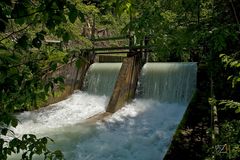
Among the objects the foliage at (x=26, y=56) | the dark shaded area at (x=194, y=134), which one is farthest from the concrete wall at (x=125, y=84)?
the foliage at (x=26, y=56)

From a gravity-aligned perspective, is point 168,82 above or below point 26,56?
below

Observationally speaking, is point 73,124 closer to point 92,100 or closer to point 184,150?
point 92,100

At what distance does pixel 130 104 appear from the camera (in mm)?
10383

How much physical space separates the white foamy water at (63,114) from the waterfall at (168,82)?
5.29ft

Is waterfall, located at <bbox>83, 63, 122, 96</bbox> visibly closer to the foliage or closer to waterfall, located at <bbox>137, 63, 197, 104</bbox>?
waterfall, located at <bbox>137, 63, 197, 104</bbox>

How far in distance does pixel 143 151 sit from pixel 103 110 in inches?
152

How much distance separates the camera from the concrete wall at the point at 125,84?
991 centimetres

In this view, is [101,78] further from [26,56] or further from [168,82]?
[26,56]

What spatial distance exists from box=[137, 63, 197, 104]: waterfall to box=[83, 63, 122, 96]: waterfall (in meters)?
1.38

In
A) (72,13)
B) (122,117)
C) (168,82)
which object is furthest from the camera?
(168,82)

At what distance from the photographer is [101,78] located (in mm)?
12344

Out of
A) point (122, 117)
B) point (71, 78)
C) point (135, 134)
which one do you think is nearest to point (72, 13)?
point (135, 134)

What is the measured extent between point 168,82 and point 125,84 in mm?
1396

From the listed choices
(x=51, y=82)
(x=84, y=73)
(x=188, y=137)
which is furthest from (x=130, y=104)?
(x=51, y=82)
